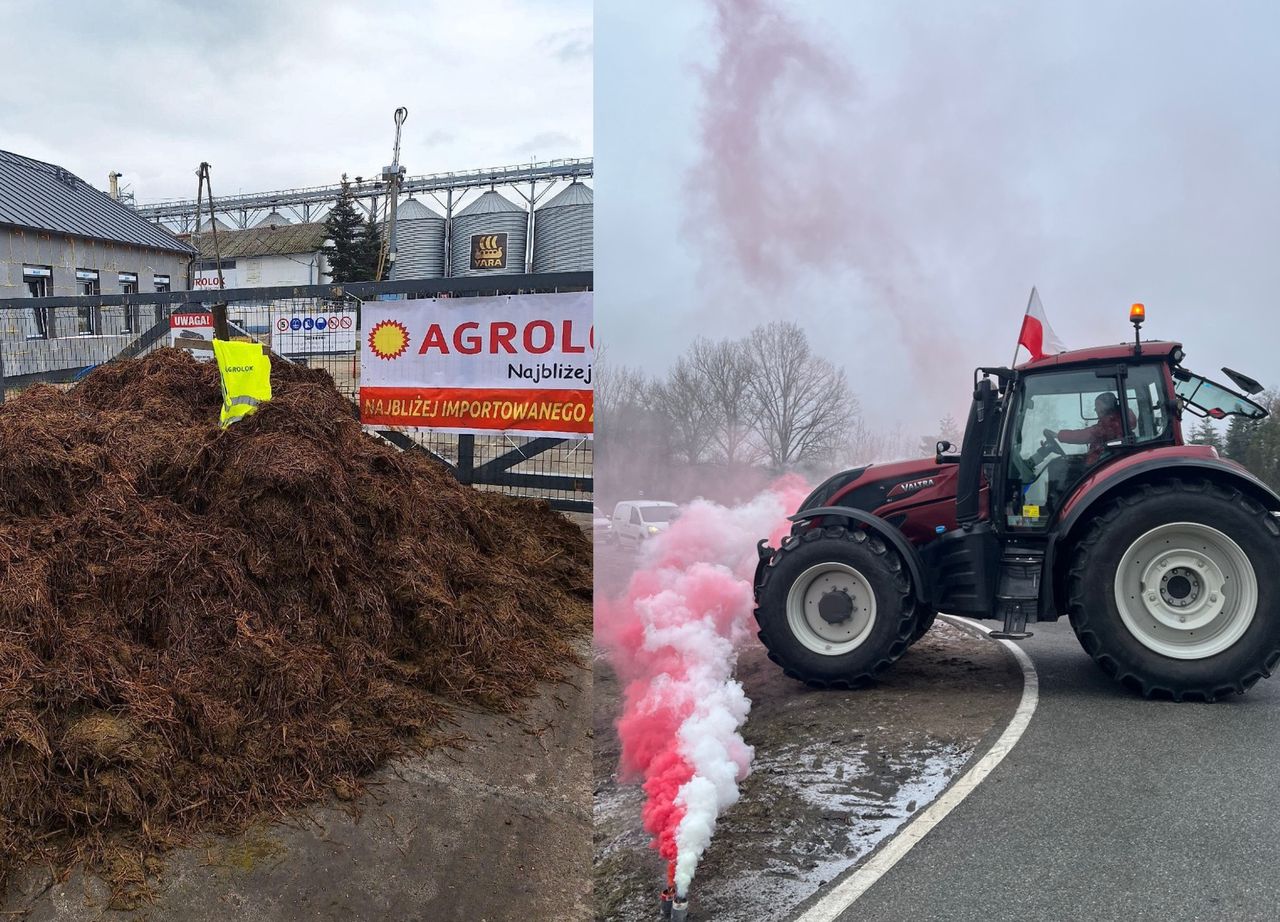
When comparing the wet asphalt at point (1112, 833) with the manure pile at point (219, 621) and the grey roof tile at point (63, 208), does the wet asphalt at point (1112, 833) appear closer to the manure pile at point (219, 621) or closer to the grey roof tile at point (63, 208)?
the manure pile at point (219, 621)

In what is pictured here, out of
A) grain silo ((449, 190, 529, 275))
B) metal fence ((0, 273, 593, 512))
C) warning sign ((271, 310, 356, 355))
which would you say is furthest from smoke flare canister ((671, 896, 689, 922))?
grain silo ((449, 190, 529, 275))

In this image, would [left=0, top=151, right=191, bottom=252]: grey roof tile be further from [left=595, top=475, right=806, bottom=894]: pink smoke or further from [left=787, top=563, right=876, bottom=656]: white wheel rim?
[left=787, top=563, right=876, bottom=656]: white wheel rim

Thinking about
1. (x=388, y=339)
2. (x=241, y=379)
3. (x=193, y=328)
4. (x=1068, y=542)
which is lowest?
(x=1068, y=542)

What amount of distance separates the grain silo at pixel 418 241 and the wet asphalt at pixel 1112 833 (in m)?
37.5

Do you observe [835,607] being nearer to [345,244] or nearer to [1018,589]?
[1018,589]

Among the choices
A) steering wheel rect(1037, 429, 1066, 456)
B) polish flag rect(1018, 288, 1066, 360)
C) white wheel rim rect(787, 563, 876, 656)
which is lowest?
white wheel rim rect(787, 563, 876, 656)

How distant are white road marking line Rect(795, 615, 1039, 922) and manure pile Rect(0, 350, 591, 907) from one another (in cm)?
188

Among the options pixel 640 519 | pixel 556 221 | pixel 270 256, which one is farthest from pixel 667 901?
pixel 270 256

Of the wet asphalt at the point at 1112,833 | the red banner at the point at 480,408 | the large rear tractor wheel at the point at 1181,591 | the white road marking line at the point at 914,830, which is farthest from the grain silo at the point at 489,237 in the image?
the wet asphalt at the point at 1112,833

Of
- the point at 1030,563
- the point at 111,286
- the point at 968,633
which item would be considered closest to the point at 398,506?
the point at 1030,563

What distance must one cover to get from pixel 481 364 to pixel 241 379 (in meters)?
2.45

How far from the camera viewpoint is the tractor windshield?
18.6ft

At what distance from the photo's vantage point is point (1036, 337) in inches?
232

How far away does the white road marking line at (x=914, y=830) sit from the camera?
3041mm
